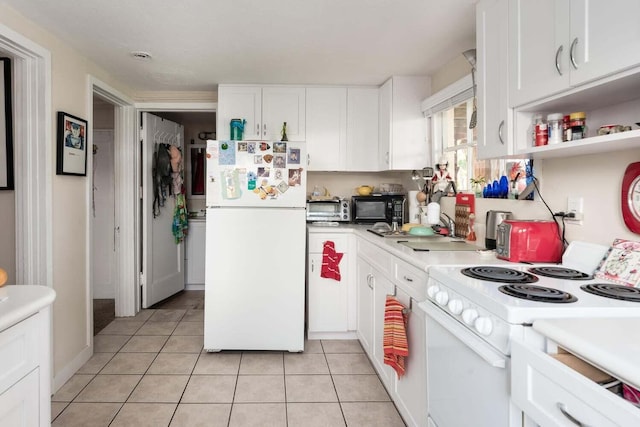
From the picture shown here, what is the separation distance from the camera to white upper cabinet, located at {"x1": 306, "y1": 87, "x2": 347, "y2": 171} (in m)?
3.54

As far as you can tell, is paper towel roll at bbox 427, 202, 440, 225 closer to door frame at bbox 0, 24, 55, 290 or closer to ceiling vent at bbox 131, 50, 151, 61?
ceiling vent at bbox 131, 50, 151, 61

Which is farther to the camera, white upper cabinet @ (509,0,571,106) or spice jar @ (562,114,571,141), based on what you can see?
spice jar @ (562,114,571,141)

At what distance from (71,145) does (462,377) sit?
8.85ft

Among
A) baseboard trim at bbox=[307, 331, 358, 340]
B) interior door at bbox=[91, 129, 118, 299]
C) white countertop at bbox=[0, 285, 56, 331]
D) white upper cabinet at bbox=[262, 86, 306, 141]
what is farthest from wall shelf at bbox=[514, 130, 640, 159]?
interior door at bbox=[91, 129, 118, 299]

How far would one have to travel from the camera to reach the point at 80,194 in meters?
2.76

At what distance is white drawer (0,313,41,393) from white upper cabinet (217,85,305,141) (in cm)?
257

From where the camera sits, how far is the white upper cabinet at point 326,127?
354 centimetres

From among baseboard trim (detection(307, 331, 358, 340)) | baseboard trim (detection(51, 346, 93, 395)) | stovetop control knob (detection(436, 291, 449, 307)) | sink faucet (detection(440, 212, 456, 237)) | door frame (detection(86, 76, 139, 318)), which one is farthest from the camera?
door frame (detection(86, 76, 139, 318))

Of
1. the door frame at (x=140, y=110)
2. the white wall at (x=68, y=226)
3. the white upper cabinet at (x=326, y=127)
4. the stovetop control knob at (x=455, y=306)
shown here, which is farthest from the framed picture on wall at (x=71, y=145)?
the stovetop control knob at (x=455, y=306)

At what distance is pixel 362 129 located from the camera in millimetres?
3584

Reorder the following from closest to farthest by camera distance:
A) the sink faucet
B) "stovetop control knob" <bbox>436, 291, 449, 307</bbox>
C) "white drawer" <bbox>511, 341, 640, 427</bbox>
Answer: "white drawer" <bbox>511, 341, 640, 427</bbox> < "stovetop control knob" <bbox>436, 291, 449, 307</bbox> < the sink faucet

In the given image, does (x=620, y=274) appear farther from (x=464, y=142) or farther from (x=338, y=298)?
(x=338, y=298)

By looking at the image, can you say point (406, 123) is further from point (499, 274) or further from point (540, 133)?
point (499, 274)

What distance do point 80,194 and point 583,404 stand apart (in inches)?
120
